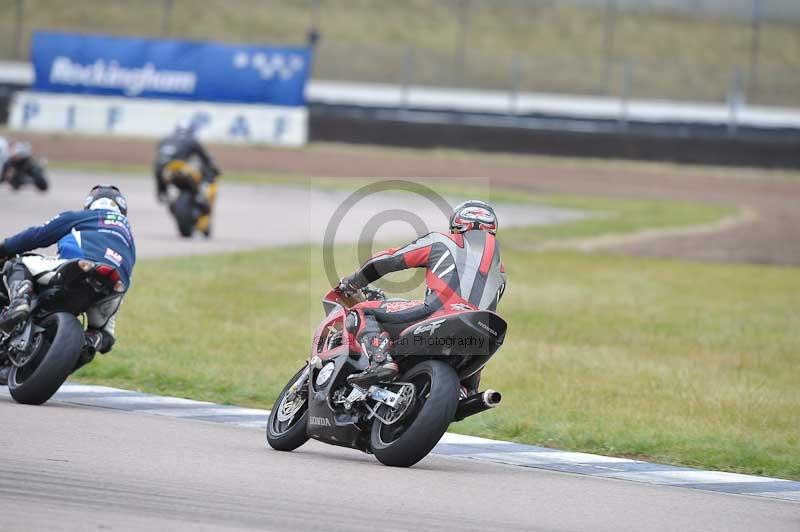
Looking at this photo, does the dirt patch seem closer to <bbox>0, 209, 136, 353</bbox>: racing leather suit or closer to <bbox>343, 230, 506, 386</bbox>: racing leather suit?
<bbox>0, 209, 136, 353</bbox>: racing leather suit

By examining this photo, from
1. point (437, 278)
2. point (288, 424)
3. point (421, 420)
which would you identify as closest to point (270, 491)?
point (421, 420)

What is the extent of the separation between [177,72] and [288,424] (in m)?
32.8

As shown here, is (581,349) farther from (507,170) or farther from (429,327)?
(507,170)

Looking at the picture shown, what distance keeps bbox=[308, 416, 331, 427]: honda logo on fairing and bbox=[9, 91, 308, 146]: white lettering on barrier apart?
32223 millimetres

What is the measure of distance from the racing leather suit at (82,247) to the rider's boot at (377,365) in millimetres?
Answer: 2321

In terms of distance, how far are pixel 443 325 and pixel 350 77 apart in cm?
3897

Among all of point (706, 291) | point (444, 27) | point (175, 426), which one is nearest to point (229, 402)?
point (175, 426)

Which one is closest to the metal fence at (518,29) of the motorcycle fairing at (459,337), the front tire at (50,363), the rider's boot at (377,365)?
the front tire at (50,363)

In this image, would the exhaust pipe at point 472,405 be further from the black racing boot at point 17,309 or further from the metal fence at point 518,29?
the metal fence at point 518,29

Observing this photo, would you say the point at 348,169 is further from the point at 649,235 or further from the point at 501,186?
the point at 649,235

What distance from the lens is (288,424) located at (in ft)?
28.1

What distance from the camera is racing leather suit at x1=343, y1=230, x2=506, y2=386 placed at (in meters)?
8.16

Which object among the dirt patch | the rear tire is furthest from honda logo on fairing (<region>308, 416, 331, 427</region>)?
the dirt patch

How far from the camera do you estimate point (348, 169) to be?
36.7 m
